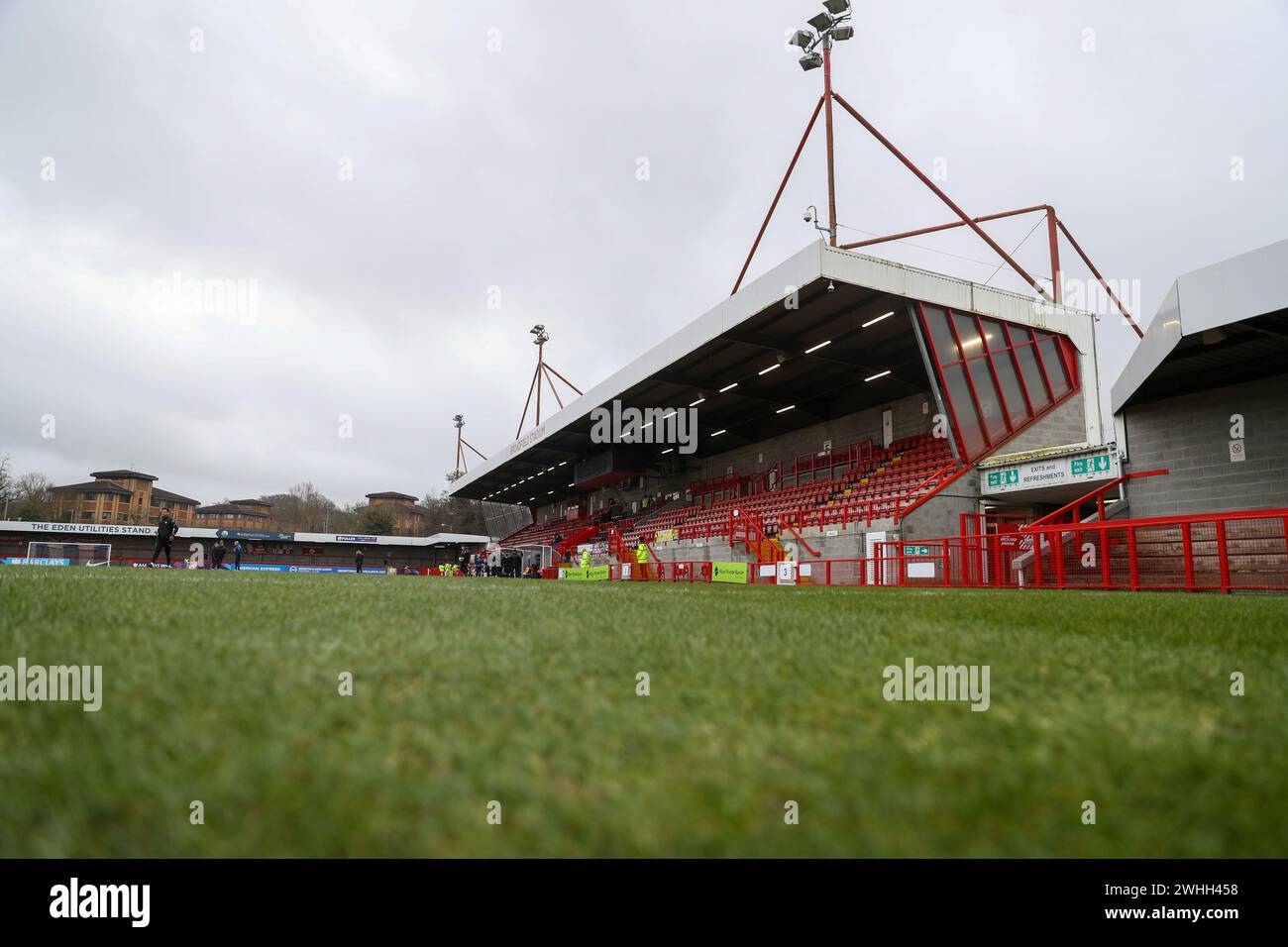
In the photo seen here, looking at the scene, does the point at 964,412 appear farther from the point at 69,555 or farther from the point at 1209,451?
the point at 69,555

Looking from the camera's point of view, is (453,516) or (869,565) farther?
(453,516)

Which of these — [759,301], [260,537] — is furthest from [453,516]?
[759,301]

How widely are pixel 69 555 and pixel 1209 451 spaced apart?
47029 mm

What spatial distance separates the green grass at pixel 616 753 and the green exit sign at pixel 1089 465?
17.3 meters

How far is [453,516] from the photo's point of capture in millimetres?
89250

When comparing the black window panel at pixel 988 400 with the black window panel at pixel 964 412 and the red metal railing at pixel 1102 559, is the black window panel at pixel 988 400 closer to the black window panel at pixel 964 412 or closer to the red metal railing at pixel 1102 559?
the black window panel at pixel 964 412

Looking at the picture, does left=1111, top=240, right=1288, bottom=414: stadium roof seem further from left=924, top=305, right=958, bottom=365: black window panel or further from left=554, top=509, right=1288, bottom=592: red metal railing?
left=924, top=305, right=958, bottom=365: black window panel

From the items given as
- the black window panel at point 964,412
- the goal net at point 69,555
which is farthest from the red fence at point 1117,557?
the goal net at point 69,555

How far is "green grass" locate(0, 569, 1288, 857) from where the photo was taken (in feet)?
3.42

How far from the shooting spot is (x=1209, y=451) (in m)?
16.1

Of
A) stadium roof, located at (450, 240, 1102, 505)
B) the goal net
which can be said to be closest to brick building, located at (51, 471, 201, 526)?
the goal net

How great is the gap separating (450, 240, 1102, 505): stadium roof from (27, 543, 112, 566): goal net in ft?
76.4

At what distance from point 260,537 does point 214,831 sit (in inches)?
2499
